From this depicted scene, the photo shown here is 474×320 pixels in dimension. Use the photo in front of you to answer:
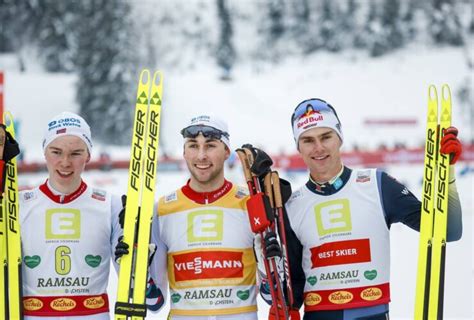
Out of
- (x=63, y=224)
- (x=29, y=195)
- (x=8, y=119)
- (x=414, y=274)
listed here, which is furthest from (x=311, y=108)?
(x=414, y=274)

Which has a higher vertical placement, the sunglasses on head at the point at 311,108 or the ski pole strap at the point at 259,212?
the sunglasses on head at the point at 311,108

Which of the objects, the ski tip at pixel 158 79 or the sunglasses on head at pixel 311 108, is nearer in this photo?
the sunglasses on head at pixel 311 108

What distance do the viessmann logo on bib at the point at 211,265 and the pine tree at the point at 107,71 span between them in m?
29.6

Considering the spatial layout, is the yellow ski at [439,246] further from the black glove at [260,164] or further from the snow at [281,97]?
the snow at [281,97]

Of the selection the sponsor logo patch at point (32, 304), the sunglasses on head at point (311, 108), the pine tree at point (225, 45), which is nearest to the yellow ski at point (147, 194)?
the sponsor logo patch at point (32, 304)

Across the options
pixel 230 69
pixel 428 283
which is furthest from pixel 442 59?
pixel 428 283

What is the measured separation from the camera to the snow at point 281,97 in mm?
33125

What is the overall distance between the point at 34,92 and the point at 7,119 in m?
33.6

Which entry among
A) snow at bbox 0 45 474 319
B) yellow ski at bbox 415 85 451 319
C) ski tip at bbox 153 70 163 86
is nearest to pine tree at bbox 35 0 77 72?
snow at bbox 0 45 474 319

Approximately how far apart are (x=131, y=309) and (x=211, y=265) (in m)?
0.55

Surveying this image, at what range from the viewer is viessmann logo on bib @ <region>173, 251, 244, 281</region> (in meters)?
3.39

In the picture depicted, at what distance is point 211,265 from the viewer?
3404 millimetres

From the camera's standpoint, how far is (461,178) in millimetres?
16266

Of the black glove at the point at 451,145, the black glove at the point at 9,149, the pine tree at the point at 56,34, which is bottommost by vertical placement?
the black glove at the point at 451,145
